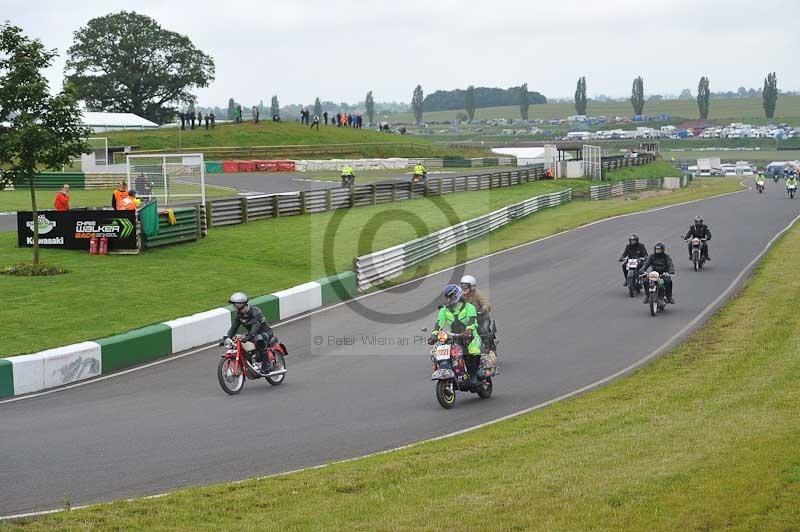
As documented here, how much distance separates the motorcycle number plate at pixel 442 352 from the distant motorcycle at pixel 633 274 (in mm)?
13087

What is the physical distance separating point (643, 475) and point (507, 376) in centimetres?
848

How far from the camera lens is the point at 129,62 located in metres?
110

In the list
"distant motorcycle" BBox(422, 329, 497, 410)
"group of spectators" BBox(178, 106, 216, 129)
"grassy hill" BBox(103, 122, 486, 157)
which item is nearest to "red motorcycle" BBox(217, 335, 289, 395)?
"distant motorcycle" BBox(422, 329, 497, 410)

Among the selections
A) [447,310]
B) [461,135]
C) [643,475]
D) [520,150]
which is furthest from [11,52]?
[461,135]

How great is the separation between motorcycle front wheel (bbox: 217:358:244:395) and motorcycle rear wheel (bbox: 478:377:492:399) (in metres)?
3.98

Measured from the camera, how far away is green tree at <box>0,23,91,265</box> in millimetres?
24453

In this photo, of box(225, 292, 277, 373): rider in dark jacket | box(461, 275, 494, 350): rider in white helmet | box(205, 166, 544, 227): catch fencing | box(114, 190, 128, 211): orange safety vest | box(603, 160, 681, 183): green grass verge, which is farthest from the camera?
box(603, 160, 681, 183): green grass verge

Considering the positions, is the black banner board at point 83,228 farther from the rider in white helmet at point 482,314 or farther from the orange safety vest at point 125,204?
the rider in white helmet at point 482,314

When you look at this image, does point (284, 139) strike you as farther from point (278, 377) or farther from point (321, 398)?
point (321, 398)

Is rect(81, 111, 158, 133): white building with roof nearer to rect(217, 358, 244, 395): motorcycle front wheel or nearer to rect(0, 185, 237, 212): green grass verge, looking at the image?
rect(0, 185, 237, 212): green grass verge

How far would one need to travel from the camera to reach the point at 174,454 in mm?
12578

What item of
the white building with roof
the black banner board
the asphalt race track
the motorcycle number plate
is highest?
the white building with roof

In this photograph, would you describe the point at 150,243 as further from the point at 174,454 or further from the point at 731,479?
the point at 731,479

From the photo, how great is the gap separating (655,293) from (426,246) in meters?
11.9
